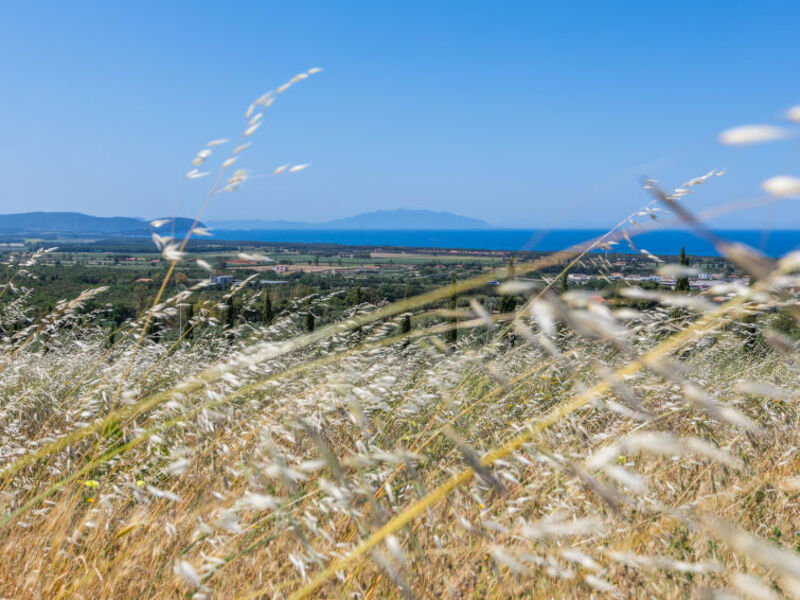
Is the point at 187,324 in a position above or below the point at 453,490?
above

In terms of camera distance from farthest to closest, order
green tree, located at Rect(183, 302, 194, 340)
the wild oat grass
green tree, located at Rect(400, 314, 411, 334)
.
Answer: green tree, located at Rect(183, 302, 194, 340) < green tree, located at Rect(400, 314, 411, 334) < the wild oat grass

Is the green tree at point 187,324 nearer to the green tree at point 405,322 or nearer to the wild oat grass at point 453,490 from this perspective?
the wild oat grass at point 453,490

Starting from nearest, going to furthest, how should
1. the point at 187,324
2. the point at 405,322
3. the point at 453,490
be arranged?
the point at 453,490 < the point at 187,324 < the point at 405,322

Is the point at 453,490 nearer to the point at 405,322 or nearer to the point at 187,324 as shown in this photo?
the point at 405,322

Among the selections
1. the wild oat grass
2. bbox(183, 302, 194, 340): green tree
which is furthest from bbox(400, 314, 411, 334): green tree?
bbox(183, 302, 194, 340): green tree

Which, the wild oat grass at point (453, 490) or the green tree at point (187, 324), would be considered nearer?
the wild oat grass at point (453, 490)

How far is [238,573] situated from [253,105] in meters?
1.38

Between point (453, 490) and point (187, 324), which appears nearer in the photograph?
point (453, 490)

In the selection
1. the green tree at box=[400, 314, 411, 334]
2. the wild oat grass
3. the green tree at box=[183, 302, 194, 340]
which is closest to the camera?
the wild oat grass

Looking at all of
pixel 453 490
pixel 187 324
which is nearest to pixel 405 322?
pixel 187 324

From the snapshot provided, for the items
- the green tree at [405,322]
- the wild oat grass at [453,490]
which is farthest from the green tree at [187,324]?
the green tree at [405,322]

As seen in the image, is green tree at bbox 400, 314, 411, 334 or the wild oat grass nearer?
the wild oat grass

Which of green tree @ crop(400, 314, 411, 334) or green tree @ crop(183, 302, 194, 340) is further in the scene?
green tree @ crop(183, 302, 194, 340)

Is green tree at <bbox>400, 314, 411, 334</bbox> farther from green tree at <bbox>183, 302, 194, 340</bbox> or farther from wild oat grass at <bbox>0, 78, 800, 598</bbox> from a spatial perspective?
green tree at <bbox>183, 302, 194, 340</bbox>
